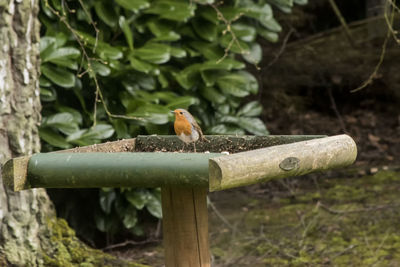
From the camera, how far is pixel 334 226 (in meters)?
5.28

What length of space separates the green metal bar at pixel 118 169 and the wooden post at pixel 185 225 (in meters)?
0.40

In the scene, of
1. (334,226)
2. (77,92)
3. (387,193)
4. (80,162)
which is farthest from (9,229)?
(387,193)

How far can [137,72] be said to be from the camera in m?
4.50

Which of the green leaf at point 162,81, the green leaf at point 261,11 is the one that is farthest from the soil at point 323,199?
the green leaf at point 261,11

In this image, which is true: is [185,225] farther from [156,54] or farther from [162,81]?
[162,81]

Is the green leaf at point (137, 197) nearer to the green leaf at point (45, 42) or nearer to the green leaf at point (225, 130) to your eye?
the green leaf at point (225, 130)

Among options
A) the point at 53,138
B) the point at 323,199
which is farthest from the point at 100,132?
the point at 323,199

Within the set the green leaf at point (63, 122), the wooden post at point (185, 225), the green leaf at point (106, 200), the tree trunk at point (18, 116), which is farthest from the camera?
→ the green leaf at point (106, 200)

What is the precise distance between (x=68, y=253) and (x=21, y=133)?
69cm

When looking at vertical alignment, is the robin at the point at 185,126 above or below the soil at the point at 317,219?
below

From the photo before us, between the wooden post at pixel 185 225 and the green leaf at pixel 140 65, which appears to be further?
the green leaf at pixel 140 65

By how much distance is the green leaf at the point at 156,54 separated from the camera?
4.43m

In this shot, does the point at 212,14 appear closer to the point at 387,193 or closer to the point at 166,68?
the point at 166,68

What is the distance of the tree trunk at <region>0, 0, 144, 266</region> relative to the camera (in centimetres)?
351
